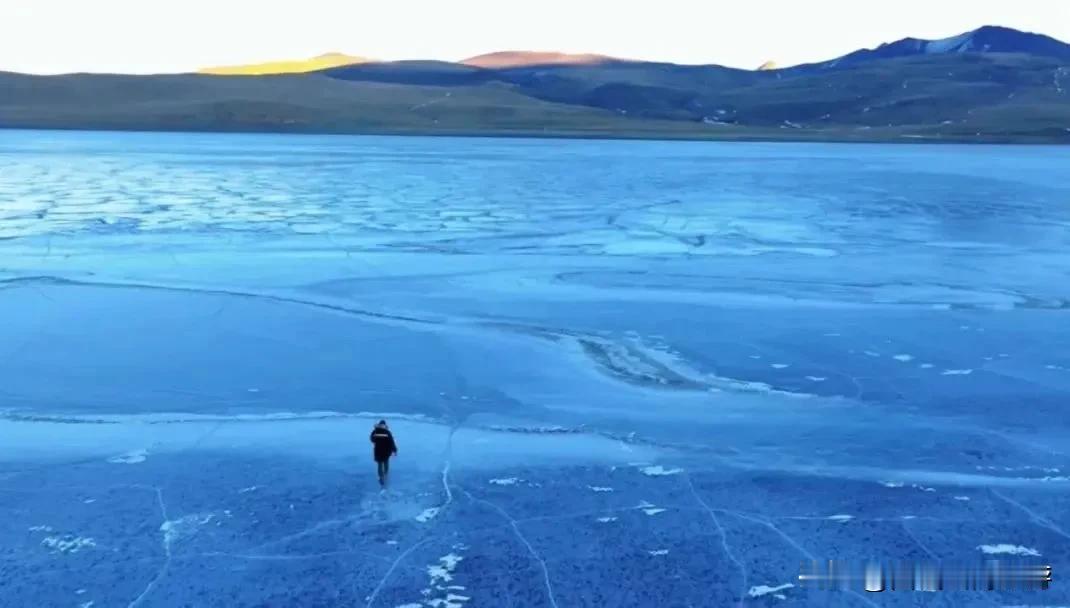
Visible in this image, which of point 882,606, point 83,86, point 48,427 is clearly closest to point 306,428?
point 48,427

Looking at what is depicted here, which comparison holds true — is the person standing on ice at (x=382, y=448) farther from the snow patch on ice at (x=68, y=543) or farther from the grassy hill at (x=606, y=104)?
the grassy hill at (x=606, y=104)

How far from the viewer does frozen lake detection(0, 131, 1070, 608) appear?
5.15 meters

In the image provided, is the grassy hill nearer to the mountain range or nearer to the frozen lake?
the mountain range

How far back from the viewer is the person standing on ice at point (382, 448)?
6051mm

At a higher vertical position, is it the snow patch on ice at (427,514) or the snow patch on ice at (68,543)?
the snow patch on ice at (427,514)

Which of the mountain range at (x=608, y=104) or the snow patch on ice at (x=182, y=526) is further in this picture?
the mountain range at (x=608, y=104)

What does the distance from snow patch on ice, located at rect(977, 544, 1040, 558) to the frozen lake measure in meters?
0.02

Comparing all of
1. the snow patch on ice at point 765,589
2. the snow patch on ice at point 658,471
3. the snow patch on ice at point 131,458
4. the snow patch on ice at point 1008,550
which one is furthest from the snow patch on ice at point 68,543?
the snow patch on ice at point 1008,550

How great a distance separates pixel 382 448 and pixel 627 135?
→ 74097mm

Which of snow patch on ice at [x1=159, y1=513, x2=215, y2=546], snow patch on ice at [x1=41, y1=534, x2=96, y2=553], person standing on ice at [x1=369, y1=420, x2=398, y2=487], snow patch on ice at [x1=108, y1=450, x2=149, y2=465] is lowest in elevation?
snow patch on ice at [x1=41, y1=534, x2=96, y2=553]

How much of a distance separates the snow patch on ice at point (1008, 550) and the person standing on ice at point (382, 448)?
11.0 feet

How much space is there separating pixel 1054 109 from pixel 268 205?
85407mm

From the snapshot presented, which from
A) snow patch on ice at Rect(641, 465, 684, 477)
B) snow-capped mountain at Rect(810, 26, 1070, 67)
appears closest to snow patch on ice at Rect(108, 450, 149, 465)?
snow patch on ice at Rect(641, 465, 684, 477)

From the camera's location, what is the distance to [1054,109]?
3455 inches
